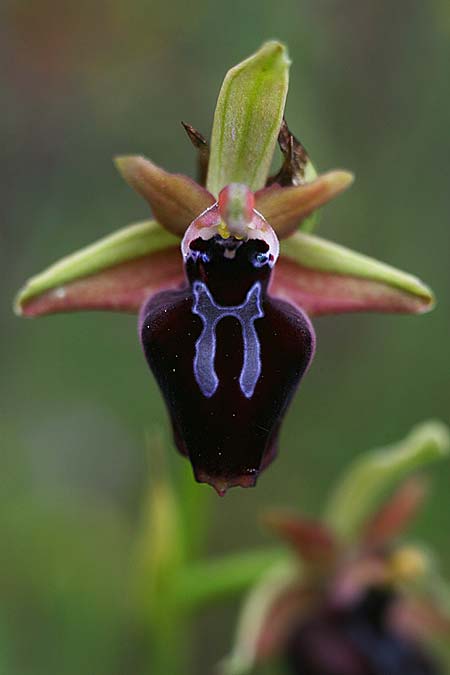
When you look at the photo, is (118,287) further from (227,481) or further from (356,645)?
(356,645)

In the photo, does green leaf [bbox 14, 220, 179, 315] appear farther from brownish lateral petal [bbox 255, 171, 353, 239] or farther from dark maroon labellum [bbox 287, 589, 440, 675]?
dark maroon labellum [bbox 287, 589, 440, 675]

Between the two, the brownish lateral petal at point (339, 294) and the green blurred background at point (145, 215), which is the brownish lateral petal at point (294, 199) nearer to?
the brownish lateral petal at point (339, 294)

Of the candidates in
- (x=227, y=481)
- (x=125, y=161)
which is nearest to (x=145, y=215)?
(x=125, y=161)

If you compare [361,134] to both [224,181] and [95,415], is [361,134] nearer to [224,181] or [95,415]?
[95,415]

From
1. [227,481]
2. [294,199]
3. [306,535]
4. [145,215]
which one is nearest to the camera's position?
[227,481]

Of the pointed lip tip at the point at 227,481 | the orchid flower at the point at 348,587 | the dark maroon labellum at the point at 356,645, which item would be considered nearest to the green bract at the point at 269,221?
the pointed lip tip at the point at 227,481
